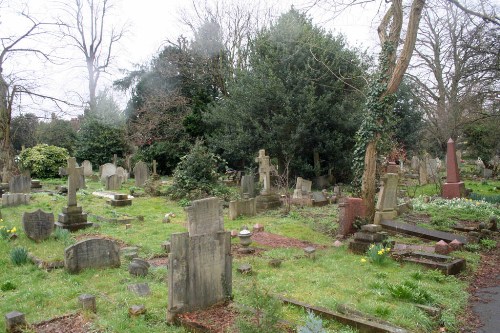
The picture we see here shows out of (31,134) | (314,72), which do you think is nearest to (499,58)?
(314,72)

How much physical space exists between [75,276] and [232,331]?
3.62m

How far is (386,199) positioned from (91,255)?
752 centimetres

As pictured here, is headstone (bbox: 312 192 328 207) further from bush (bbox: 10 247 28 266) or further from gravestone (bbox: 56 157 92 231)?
bush (bbox: 10 247 28 266)

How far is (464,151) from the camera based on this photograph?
38.4 metres

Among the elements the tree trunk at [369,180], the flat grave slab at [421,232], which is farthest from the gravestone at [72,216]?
the flat grave slab at [421,232]

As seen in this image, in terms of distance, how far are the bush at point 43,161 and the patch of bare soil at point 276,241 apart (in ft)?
60.1

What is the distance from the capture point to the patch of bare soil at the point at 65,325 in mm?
5074

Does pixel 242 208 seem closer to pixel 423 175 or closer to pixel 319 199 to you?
pixel 319 199

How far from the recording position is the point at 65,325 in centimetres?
522

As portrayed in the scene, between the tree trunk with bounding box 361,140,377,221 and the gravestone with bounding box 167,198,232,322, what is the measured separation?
604cm

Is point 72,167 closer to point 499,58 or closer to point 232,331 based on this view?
point 232,331

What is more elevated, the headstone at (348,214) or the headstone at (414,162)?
the headstone at (414,162)

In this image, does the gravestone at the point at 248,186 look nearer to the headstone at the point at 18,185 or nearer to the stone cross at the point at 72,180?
the stone cross at the point at 72,180

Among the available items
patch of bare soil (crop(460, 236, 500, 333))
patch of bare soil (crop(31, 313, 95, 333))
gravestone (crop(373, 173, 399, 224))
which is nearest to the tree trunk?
gravestone (crop(373, 173, 399, 224))
